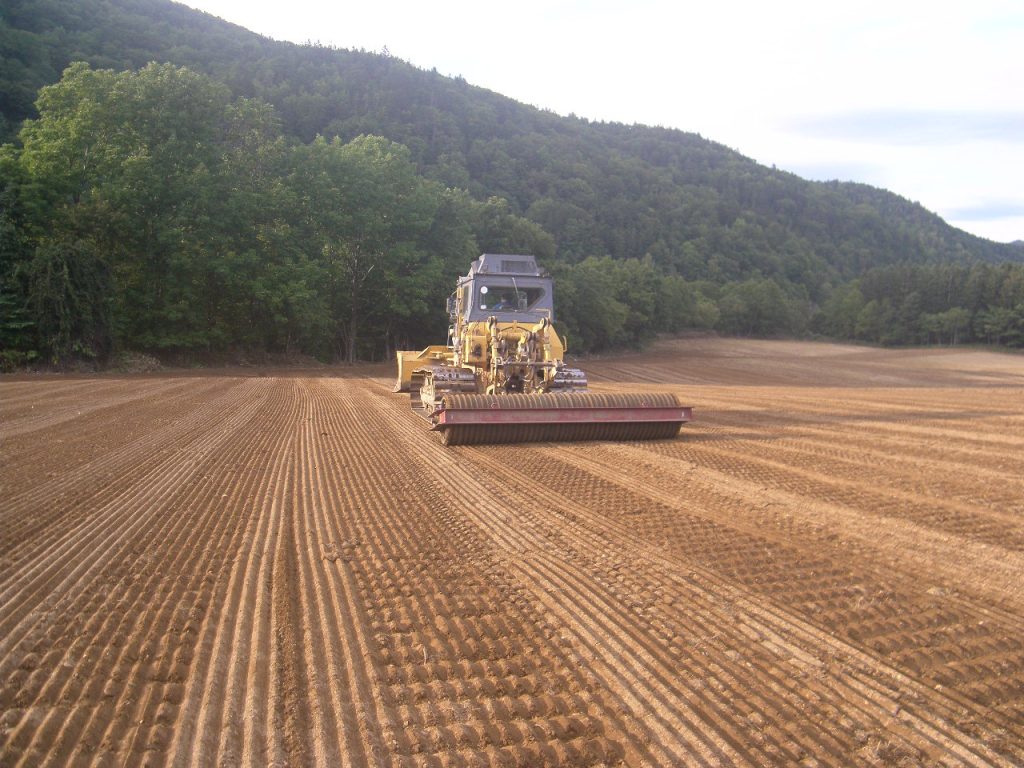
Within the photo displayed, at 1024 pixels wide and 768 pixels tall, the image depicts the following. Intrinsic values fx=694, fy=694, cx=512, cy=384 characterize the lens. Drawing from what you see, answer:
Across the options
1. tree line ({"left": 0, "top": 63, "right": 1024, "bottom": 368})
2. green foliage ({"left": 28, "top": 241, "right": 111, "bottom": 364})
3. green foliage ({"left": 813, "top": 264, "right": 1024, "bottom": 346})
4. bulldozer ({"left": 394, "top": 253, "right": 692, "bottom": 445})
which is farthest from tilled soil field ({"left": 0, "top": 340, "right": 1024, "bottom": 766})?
green foliage ({"left": 813, "top": 264, "right": 1024, "bottom": 346})

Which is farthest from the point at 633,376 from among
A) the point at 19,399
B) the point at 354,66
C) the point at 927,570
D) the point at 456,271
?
the point at 354,66

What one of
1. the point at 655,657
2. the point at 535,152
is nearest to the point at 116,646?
the point at 655,657

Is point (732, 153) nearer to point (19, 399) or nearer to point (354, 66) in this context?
point (354, 66)

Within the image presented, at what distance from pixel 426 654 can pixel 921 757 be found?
2.37 m

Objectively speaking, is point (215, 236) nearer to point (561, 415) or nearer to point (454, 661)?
point (561, 415)

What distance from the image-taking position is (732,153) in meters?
170

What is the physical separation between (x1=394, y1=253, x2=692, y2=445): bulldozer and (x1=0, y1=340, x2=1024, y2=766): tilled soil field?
1261 mm

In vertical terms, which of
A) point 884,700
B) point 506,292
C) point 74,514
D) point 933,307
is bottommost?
point 884,700

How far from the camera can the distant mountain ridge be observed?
6419 centimetres

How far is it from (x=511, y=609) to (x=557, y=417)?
675 cm

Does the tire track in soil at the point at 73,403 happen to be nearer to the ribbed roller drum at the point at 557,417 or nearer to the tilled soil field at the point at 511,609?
the tilled soil field at the point at 511,609

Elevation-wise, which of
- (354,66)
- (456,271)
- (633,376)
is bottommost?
(633,376)

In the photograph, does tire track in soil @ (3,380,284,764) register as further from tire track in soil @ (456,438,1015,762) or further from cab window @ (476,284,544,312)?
cab window @ (476,284,544,312)

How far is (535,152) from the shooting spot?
111 meters
